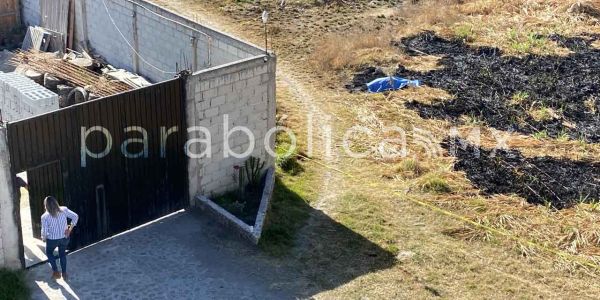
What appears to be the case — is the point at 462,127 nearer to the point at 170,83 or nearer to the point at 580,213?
the point at 580,213

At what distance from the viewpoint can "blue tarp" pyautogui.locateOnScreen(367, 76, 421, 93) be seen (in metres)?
19.9

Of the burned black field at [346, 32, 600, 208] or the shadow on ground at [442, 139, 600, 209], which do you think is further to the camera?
the burned black field at [346, 32, 600, 208]

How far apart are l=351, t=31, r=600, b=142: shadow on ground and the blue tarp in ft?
1.52

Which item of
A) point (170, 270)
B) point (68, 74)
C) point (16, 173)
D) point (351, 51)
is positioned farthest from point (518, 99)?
point (16, 173)

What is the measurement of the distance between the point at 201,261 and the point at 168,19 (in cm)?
647

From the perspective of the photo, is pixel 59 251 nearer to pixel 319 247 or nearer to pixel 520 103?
pixel 319 247

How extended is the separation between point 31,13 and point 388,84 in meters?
9.74

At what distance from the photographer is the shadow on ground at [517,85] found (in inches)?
708

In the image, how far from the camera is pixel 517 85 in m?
19.8

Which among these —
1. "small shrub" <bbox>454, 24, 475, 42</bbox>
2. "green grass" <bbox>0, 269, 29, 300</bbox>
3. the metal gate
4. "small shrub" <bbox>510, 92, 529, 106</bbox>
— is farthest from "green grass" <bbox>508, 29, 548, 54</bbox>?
"green grass" <bbox>0, 269, 29, 300</bbox>

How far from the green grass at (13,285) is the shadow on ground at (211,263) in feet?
Answer: 0.50

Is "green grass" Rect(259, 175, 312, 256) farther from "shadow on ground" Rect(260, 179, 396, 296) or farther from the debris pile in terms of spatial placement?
the debris pile

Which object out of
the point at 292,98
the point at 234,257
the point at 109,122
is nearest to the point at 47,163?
Result: the point at 109,122

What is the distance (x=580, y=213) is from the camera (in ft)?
46.0
